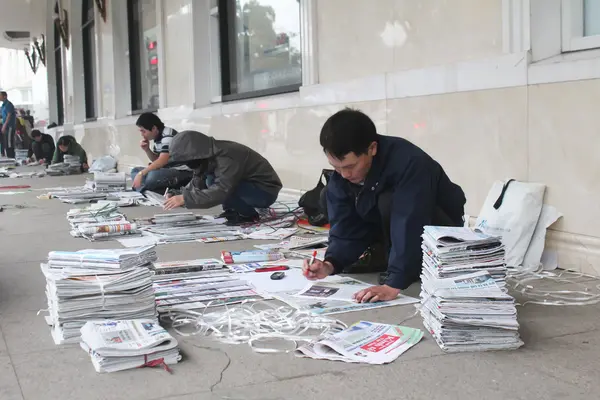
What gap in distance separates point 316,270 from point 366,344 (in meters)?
0.73

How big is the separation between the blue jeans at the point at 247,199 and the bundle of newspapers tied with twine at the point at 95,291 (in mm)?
2827

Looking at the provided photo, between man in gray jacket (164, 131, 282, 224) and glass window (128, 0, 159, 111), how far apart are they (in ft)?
20.7

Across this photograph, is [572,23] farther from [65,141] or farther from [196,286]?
[65,141]

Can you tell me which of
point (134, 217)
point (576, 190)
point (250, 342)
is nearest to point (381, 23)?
point (576, 190)

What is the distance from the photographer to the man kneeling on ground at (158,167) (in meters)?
7.32

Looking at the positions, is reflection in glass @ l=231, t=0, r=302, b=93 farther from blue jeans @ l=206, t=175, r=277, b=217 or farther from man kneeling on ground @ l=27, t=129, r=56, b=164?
man kneeling on ground @ l=27, t=129, r=56, b=164

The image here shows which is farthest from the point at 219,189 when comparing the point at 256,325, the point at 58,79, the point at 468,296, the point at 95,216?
the point at 58,79

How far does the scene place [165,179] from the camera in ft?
25.4

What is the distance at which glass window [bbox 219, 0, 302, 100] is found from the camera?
281 inches

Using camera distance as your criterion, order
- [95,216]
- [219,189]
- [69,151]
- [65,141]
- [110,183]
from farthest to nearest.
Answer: [69,151] → [65,141] → [110,183] → [95,216] → [219,189]

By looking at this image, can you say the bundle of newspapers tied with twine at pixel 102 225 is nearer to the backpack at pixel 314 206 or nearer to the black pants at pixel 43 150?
the backpack at pixel 314 206

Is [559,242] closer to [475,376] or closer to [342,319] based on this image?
[342,319]

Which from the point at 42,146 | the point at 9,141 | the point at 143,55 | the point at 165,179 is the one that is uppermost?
the point at 143,55

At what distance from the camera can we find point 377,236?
11.0ft
